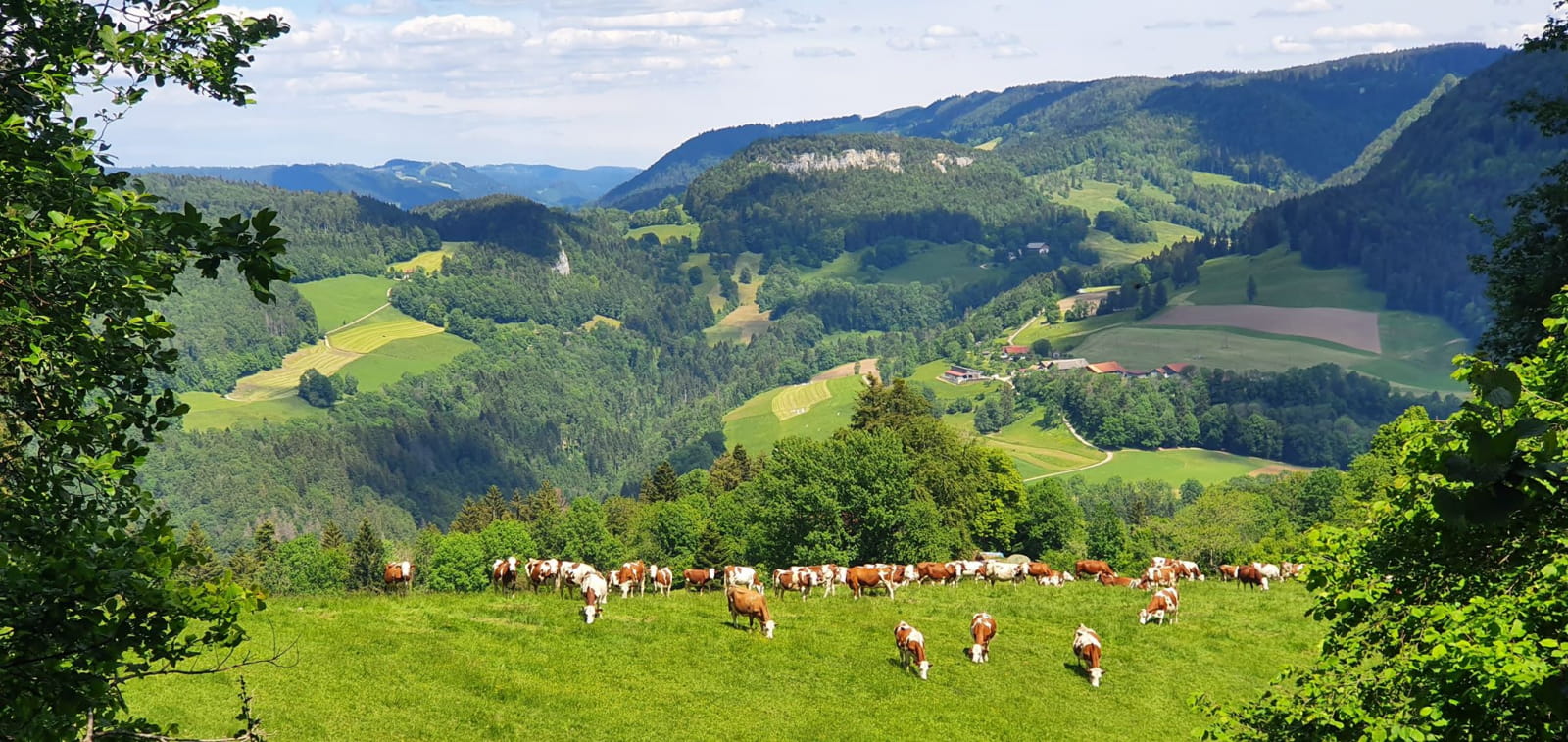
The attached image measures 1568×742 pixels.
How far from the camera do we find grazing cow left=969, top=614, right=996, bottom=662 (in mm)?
34938

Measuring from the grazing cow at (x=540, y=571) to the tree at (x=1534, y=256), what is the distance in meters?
31.8

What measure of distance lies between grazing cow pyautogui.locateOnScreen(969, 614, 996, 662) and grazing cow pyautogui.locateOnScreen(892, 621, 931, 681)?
192 cm

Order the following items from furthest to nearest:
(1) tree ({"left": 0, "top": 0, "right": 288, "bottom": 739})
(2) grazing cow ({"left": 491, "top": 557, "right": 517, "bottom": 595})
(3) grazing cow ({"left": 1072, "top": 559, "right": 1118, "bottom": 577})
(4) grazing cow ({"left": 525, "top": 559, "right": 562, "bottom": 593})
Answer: (3) grazing cow ({"left": 1072, "top": 559, "right": 1118, "bottom": 577})
(2) grazing cow ({"left": 491, "top": 557, "right": 517, "bottom": 595})
(4) grazing cow ({"left": 525, "top": 559, "right": 562, "bottom": 593})
(1) tree ({"left": 0, "top": 0, "right": 288, "bottom": 739})

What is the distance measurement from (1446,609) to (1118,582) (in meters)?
40.8

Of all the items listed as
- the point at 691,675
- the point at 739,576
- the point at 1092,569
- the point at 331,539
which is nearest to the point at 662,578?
the point at 739,576

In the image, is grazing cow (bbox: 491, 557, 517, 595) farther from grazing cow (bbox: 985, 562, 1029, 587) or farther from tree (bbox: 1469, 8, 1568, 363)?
tree (bbox: 1469, 8, 1568, 363)

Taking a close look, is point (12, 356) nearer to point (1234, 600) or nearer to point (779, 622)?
point (779, 622)

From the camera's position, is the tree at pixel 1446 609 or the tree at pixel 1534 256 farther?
the tree at pixel 1534 256

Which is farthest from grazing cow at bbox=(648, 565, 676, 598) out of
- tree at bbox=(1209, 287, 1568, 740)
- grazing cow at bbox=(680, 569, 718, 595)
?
tree at bbox=(1209, 287, 1568, 740)

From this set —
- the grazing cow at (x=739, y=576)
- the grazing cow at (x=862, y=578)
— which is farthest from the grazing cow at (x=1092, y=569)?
the grazing cow at (x=739, y=576)

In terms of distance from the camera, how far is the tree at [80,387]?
7625 mm

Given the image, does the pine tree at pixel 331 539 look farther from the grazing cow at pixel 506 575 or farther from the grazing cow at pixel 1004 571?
the grazing cow at pixel 1004 571

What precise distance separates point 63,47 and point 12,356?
356 centimetres

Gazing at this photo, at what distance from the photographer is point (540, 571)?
41094mm
